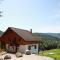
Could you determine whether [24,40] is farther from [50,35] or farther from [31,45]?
[50,35]

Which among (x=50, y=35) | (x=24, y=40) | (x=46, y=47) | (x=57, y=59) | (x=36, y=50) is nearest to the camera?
(x=57, y=59)

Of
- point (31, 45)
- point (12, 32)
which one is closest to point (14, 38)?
point (12, 32)

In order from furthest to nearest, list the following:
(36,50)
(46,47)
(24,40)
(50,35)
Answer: (50,35)
(46,47)
(36,50)
(24,40)

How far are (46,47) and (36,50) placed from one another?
41.0 feet

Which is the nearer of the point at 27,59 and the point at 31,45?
the point at 27,59

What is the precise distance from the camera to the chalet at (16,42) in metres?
41.4

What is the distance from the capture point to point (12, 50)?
4194 centimetres

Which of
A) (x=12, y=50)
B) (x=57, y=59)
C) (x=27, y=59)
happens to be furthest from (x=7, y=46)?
(x=57, y=59)

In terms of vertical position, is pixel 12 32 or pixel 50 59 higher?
pixel 12 32

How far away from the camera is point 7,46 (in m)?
43.4

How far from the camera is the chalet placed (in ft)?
136

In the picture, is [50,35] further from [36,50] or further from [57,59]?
[57,59]

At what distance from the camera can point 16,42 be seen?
42.6m

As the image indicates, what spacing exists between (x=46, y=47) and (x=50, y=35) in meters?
25.7
